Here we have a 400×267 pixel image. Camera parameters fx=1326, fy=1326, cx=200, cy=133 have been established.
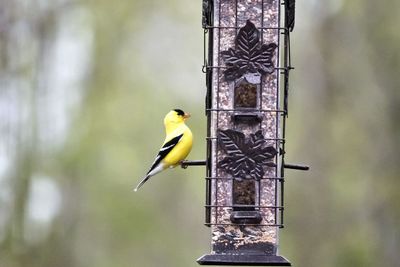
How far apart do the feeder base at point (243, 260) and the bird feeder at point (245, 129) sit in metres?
0.02

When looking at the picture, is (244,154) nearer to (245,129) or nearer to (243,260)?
Result: (245,129)

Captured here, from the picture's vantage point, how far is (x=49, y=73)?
2411 centimetres

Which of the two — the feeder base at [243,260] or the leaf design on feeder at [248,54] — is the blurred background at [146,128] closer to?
the feeder base at [243,260]

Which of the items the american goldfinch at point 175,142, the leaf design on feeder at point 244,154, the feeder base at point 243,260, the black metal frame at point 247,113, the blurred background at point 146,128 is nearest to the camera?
the feeder base at point 243,260

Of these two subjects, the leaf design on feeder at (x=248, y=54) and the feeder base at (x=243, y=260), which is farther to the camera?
the leaf design on feeder at (x=248, y=54)

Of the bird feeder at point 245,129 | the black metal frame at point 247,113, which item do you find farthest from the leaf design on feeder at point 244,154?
the black metal frame at point 247,113

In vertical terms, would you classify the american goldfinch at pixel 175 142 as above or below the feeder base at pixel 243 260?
above

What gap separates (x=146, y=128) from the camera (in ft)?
101

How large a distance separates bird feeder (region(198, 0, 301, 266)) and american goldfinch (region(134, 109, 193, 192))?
998mm

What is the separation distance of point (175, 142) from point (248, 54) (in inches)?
65.9

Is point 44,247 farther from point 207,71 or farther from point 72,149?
point 207,71

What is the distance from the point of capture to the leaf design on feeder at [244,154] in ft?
36.6

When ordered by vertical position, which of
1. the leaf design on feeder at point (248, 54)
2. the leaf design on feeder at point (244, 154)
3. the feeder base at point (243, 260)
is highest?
the leaf design on feeder at point (248, 54)

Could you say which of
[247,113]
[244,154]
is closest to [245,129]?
[247,113]
